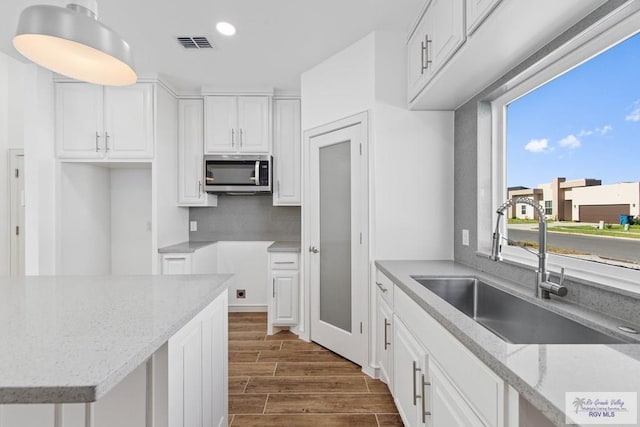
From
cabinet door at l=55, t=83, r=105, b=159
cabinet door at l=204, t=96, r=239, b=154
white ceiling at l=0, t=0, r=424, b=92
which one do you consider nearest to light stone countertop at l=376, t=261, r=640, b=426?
white ceiling at l=0, t=0, r=424, b=92

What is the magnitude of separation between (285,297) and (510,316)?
2.20m

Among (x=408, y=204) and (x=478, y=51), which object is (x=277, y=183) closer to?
(x=408, y=204)

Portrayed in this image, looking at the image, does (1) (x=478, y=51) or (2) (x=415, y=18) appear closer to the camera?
(1) (x=478, y=51)

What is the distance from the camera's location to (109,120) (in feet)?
10.9

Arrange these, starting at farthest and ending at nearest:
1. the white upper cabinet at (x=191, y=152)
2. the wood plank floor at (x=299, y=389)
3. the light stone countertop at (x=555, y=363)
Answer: the white upper cabinet at (x=191, y=152) → the wood plank floor at (x=299, y=389) → the light stone countertop at (x=555, y=363)

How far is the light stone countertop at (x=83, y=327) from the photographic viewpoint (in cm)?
72

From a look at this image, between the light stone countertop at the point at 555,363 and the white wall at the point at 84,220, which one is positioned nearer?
the light stone countertop at the point at 555,363

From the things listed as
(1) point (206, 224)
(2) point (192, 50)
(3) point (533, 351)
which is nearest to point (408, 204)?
(3) point (533, 351)

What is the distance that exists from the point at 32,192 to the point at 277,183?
2309 mm

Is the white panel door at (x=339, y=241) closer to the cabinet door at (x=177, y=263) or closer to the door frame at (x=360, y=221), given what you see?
the door frame at (x=360, y=221)

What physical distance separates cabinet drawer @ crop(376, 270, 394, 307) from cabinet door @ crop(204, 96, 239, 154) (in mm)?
2274

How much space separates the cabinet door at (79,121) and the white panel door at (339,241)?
2169 millimetres

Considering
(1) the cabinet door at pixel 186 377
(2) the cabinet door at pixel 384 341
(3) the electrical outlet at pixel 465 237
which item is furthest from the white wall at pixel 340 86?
(1) the cabinet door at pixel 186 377

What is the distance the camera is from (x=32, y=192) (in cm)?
310
